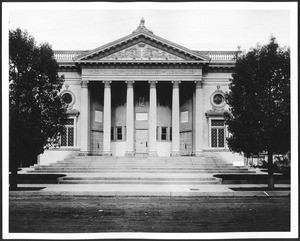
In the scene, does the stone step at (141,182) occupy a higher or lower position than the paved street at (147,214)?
lower

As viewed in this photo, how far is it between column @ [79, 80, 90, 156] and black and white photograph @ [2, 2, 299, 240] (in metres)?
0.12

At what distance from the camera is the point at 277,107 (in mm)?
22016

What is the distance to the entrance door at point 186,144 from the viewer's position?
131 feet

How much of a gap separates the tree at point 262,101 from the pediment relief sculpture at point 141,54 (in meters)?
14.0

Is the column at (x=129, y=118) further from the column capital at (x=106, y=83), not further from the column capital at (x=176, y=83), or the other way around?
the column capital at (x=176, y=83)

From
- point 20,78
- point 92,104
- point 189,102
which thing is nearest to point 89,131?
point 92,104

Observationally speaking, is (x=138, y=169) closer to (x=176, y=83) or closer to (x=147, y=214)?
(x=176, y=83)

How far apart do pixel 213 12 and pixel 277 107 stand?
9099 millimetres

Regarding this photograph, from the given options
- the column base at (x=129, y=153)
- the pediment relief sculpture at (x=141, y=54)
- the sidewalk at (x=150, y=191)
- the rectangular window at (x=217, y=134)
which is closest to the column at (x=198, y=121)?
the rectangular window at (x=217, y=134)

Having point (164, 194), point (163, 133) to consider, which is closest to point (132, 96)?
point (163, 133)

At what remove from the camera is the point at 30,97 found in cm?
2214

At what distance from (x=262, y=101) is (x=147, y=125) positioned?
1869 cm

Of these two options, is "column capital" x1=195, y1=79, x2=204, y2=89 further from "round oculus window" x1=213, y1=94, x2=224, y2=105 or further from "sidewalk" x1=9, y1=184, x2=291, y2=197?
"sidewalk" x1=9, y1=184, x2=291, y2=197

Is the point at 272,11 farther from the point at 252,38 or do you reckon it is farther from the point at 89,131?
the point at 89,131
